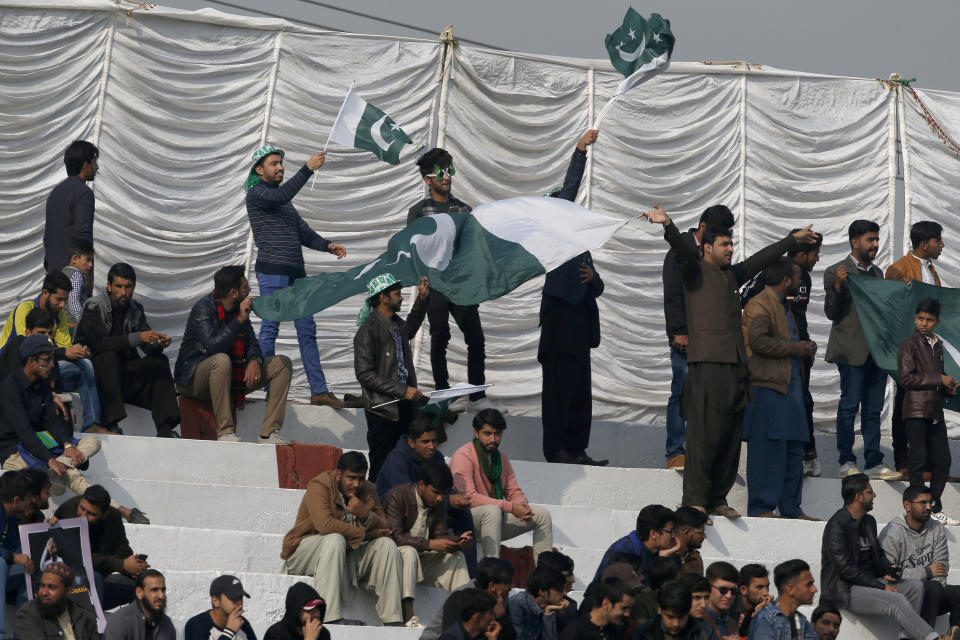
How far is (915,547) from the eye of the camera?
34.6 ft

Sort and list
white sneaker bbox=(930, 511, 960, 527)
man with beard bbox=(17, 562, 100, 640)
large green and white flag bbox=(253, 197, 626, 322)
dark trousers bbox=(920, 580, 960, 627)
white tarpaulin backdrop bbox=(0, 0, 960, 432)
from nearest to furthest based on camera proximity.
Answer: man with beard bbox=(17, 562, 100, 640) < dark trousers bbox=(920, 580, 960, 627) < large green and white flag bbox=(253, 197, 626, 322) < white sneaker bbox=(930, 511, 960, 527) < white tarpaulin backdrop bbox=(0, 0, 960, 432)

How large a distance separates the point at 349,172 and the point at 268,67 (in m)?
1.20

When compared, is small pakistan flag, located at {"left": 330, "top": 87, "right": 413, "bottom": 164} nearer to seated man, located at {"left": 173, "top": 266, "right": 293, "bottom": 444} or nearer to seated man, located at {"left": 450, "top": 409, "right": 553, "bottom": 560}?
seated man, located at {"left": 173, "top": 266, "right": 293, "bottom": 444}

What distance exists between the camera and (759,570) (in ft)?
31.2

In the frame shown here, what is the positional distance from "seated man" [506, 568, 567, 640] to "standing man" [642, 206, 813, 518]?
2373 mm

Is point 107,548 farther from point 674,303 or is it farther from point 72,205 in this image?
point 674,303

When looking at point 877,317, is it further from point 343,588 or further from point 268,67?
point 268,67

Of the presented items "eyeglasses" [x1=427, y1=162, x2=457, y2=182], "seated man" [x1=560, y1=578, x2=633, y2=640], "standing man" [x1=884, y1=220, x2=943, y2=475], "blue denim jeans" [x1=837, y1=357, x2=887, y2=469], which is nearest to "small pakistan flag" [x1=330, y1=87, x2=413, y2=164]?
"eyeglasses" [x1=427, y1=162, x2=457, y2=182]

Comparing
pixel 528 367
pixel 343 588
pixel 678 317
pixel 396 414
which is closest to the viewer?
pixel 343 588

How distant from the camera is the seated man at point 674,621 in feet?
27.7

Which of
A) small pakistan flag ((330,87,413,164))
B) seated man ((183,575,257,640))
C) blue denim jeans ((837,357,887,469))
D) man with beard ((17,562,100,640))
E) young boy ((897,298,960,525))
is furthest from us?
small pakistan flag ((330,87,413,164))

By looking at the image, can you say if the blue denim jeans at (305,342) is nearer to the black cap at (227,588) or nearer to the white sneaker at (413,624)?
the white sneaker at (413,624)

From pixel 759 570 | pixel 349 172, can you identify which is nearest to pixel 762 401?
pixel 759 570

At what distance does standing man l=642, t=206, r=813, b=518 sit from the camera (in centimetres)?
1098
